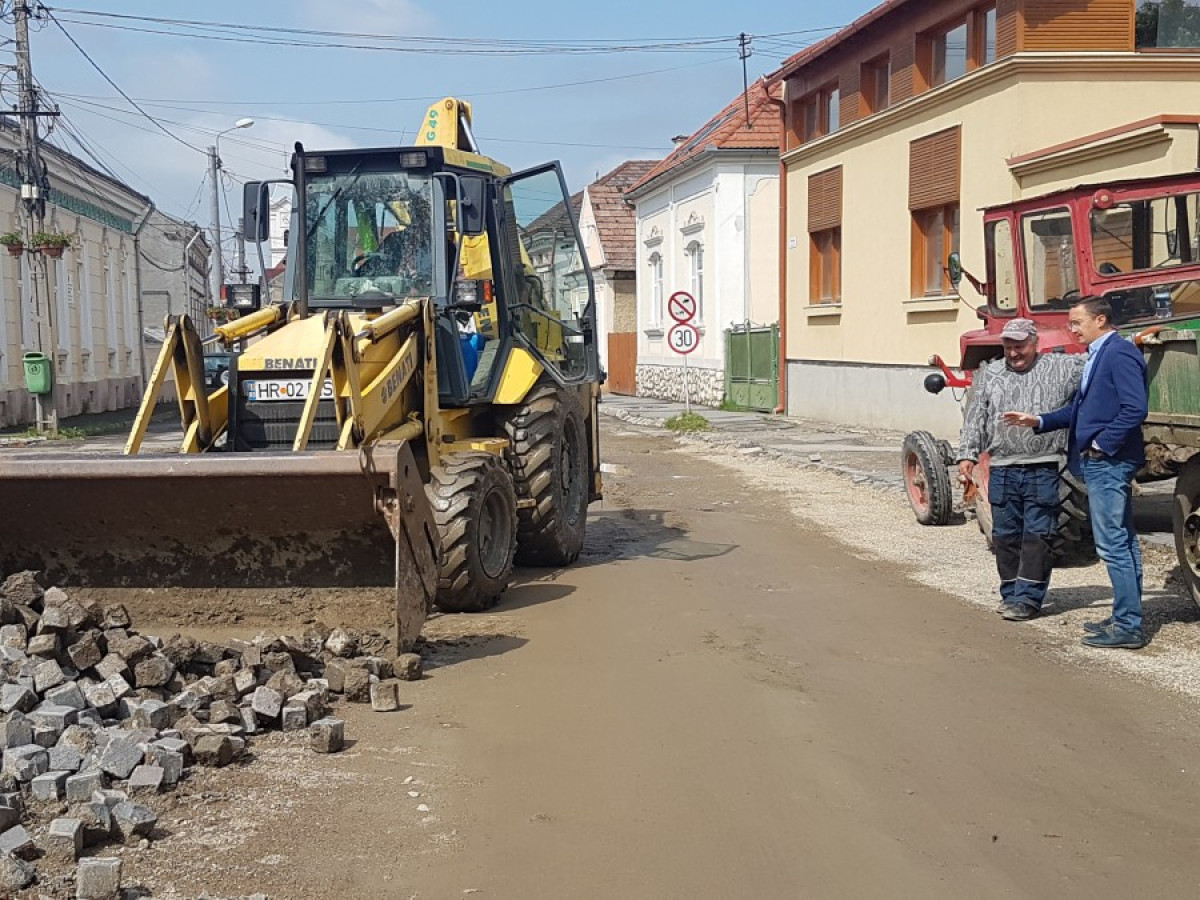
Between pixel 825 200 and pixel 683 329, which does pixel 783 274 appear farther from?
pixel 683 329

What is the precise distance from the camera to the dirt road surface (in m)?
4.02

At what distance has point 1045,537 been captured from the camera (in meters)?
7.48

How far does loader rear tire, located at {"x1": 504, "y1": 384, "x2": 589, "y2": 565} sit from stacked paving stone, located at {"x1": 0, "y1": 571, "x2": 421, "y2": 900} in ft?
8.05

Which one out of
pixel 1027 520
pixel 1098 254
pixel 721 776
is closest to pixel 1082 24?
pixel 1098 254

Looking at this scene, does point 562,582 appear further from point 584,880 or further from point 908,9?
point 908,9

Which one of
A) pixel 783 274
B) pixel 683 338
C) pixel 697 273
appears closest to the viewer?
pixel 683 338

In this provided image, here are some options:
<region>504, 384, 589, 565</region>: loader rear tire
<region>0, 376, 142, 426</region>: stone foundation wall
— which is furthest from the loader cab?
<region>0, 376, 142, 426</region>: stone foundation wall

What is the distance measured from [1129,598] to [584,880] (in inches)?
159

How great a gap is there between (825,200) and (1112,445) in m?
17.0

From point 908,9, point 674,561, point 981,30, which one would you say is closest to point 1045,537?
point 674,561

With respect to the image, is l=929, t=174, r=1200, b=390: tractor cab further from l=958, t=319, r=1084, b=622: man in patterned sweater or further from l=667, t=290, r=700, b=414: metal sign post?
l=667, t=290, r=700, b=414: metal sign post

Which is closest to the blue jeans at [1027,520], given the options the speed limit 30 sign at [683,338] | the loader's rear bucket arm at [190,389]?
the loader's rear bucket arm at [190,389]

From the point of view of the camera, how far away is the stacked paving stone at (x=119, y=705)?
4.22 m

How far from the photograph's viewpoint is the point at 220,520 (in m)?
6.78
